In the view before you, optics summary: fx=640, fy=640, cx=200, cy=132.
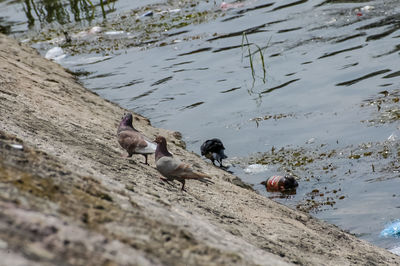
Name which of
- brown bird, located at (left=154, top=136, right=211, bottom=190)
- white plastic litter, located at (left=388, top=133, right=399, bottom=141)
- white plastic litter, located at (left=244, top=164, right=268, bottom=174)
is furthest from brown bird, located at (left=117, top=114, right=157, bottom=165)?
white plastic litter, located at (left=388, top=133, right=399, bottom=141)

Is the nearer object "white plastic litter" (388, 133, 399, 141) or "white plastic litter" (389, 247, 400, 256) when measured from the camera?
"white plastic litter" (389, 247, 400, 256)

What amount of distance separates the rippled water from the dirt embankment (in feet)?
4.00

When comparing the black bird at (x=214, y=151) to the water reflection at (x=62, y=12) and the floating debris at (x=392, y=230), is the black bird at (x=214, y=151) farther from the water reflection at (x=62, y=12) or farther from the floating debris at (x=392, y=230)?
the water reflection at (x=62, y=12)

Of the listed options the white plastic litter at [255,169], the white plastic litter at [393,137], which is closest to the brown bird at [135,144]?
the white plastic litter at [255,169]

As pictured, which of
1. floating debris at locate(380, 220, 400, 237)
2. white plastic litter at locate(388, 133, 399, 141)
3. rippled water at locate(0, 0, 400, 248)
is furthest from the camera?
white plastic litter at locate(388, 133, 399, 141)

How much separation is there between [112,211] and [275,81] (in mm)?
9040

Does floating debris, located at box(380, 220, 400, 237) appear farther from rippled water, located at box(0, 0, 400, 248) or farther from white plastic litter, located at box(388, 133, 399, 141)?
white plastic litter, located at box(388, 133, 399, 141)

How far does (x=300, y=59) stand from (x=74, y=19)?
9.07 metres

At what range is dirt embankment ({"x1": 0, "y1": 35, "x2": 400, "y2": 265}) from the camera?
282cm

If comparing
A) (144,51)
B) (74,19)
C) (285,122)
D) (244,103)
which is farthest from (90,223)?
(74,19)

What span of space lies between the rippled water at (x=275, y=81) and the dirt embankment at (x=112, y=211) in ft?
4.00

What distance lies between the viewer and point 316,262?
4.97m

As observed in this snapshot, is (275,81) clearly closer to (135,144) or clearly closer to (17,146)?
(135,144)

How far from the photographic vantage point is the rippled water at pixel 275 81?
27.8ft
